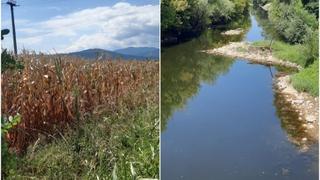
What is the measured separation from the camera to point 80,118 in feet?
7.38

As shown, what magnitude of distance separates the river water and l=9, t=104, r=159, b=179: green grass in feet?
0.41

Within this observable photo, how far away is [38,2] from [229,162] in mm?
1262

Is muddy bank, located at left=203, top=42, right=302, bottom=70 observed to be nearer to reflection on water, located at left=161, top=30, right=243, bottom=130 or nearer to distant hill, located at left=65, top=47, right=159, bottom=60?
reflection on water, located at left=161, top=30, right=243, bottom=130

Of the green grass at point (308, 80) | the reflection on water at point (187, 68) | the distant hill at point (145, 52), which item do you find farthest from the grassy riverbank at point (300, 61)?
the distant hill at point (145, 52)

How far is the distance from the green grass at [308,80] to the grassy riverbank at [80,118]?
0.70m

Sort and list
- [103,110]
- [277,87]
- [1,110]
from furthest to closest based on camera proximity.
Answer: [277,87]
[103,110]
[1,110]

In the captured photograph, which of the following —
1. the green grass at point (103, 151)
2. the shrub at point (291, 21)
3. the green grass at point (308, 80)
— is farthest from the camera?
the shrub at point (291, 21)

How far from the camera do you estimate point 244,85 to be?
252 centimetres

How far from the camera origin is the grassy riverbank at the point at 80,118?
85.0 inches

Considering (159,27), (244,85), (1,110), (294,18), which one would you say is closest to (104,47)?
(159,27)

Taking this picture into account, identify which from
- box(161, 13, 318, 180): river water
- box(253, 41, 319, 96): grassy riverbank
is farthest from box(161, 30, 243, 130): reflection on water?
box(253, 41, 319, 96): grassy riverbank

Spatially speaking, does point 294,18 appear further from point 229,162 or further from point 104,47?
point 104,47

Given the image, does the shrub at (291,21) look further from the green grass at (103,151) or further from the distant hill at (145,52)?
the green grass at (103,151)

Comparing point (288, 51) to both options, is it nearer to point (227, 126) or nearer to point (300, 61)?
point (300, 61)
